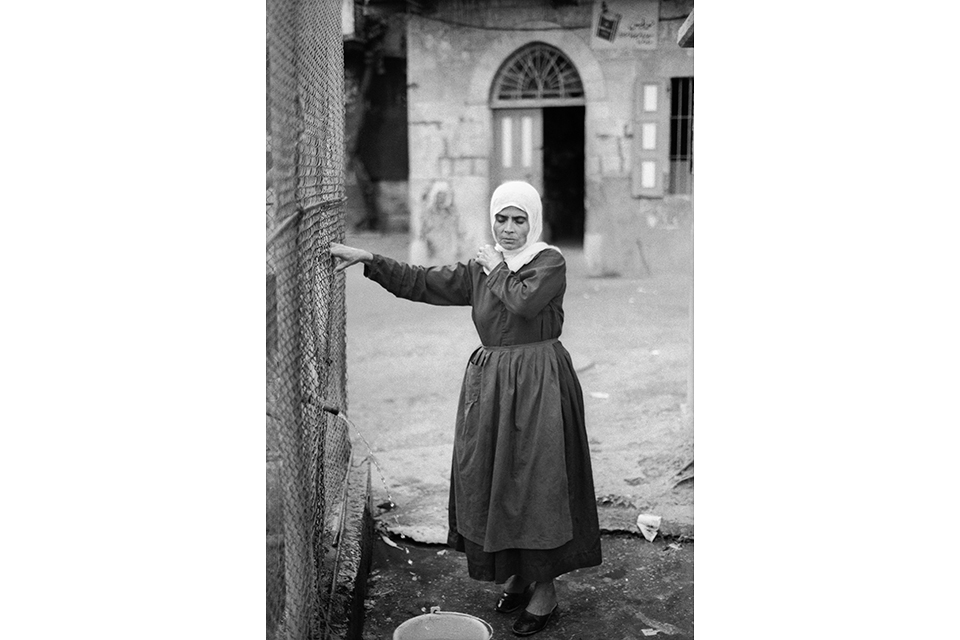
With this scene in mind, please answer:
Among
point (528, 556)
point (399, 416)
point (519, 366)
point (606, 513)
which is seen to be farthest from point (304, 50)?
point (399, 416)

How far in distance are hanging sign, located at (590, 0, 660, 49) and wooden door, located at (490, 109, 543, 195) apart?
2.67 ft

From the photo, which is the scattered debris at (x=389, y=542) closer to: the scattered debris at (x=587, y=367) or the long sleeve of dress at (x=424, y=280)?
the long sleeve of dress at (x=424, y=280)

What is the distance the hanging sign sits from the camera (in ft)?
17.9

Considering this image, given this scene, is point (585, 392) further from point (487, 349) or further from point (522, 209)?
point (522, 209)

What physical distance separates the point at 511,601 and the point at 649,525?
865 mm

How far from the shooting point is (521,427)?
3396 mm

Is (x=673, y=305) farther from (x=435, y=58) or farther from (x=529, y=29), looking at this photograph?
(x=435, y=58)

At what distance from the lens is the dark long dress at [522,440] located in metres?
3.38

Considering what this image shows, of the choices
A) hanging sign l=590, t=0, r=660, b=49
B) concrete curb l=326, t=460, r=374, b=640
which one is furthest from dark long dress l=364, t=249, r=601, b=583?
hanging sign l=590, t=0, r=660, b=49

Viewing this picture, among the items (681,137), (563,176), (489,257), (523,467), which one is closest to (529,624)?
(523,467)

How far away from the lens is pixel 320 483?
3186mm

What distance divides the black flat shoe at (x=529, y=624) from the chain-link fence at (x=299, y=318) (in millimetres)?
672

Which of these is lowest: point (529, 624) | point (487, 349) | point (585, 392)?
point (529, 624)

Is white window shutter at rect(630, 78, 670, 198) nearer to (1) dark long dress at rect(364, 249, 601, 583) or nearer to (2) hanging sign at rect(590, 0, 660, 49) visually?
(2) hanging sign at rect(590, 0, 660, 49)
